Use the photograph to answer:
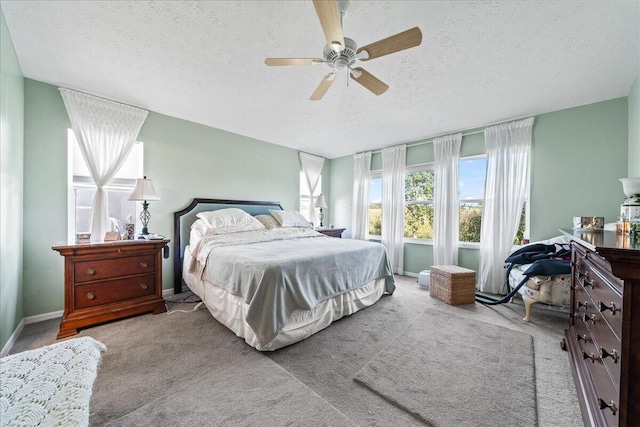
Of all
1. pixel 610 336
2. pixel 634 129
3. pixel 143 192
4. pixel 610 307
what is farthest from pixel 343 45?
pixel 634 129

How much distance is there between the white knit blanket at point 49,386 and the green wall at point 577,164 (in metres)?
4.59

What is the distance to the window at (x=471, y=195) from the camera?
3875mm

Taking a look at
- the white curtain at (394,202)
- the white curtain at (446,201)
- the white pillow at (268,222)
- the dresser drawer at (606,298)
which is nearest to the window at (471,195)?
the white curtain at (446,201)

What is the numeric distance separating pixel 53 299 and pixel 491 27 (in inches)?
192

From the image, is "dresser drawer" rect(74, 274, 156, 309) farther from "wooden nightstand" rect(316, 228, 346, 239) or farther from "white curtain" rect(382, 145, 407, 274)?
"white curtain" rect(382, 145, 407, 274)

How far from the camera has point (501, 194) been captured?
350 centimetres

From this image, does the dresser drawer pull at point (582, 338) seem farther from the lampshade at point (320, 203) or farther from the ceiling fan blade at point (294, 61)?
the lampshade at point (320, 203)

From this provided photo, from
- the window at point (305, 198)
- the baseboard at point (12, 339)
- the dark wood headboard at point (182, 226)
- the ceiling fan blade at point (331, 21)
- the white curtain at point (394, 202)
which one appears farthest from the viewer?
the window at point (305, 198)

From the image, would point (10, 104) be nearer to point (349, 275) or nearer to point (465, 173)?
point (349, 275)

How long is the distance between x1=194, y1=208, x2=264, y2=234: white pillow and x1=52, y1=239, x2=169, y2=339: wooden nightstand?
2.17 ft

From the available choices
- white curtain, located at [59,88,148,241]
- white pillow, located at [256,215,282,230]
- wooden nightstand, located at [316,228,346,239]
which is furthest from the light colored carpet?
wooden nightstand, located at [316,228,346,239]

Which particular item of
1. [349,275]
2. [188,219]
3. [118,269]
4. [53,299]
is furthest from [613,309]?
[53,299]

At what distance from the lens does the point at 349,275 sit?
266cm

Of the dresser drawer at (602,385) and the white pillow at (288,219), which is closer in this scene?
the dresser drawer at (602,385)
